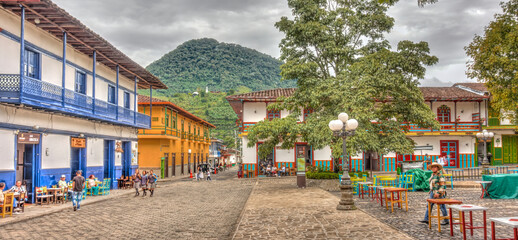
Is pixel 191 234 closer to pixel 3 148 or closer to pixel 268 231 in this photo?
pixel 268 231

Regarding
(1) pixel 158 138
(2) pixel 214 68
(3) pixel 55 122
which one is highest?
(2) pixel 214 68

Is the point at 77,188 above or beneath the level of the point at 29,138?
beneath

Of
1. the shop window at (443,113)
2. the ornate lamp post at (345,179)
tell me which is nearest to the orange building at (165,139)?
the ornate lamp post at (345,179)

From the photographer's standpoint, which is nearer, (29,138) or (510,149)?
(29,138)

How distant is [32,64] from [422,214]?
13.9 metres

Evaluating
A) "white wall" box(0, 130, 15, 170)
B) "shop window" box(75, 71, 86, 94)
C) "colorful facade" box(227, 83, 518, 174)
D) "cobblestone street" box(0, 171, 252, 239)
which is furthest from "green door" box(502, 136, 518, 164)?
"white wall" box(0, 130, 15, 170)

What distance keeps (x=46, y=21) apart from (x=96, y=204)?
6.80m

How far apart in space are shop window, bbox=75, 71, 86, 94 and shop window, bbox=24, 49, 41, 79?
127 inches

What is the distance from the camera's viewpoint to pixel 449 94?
104ft

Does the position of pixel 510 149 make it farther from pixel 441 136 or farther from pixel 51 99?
pixel 51 99

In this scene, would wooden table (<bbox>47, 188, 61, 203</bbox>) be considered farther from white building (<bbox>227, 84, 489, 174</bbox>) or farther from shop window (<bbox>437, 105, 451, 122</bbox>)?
shop window (<bbox>437, 105, 451, 122</bbox>)

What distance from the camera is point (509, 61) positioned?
57.8ft

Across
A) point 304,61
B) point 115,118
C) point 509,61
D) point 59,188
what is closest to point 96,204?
point 59,188

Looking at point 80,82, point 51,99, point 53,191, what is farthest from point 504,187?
point 80,82
